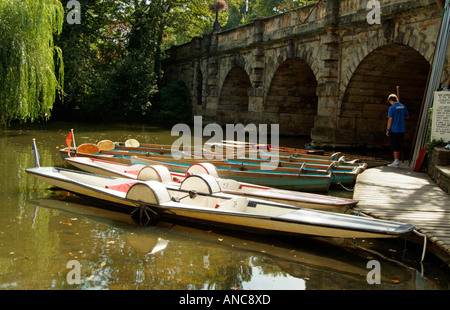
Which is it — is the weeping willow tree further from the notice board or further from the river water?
the notice board

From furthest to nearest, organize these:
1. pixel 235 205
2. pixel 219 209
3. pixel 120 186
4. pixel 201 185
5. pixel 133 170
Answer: pixel 133 170
pixel 120 186
pixel 201 185
pixel 235 205
pixel 219 209

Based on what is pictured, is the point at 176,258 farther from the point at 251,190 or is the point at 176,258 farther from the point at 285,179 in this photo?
the point at 285,179

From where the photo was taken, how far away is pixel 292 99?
18.6 m

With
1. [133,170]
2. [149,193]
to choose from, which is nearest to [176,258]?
[149,193]

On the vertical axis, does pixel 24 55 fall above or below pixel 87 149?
above

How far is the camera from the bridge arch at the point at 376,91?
12.9 metres

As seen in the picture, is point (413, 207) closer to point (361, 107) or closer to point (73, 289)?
point (73, 289)

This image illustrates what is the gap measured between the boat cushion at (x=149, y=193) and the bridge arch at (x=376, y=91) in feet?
→ 28.7

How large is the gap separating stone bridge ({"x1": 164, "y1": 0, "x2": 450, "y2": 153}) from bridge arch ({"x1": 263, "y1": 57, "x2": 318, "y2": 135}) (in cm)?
4

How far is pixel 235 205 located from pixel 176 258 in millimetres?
1189

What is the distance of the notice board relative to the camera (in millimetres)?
7414

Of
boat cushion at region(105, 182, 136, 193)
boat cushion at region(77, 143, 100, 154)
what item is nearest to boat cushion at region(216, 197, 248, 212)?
boat cushion at region(105, 182, 136, 193)
